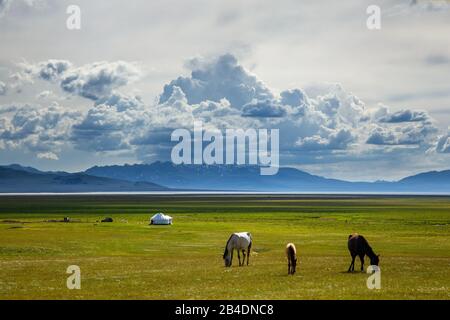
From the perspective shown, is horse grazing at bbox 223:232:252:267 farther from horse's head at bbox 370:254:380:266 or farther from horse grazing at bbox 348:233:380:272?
horse's head at bbox 370:254:380:266

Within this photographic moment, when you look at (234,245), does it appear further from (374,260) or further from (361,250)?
(374,260)

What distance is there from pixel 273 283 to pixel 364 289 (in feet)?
16.7

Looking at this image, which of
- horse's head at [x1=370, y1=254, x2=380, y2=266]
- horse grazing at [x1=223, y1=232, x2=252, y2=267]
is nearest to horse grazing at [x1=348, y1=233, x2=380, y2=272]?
horse's head at [x1=370, y1=254, x2=380, y2=266]

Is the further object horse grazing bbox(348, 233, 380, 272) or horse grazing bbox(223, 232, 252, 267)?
horse grazing bbox(223, 232, 252, 267)

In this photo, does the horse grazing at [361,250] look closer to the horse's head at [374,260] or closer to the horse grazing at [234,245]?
the horse's head at [374,260]

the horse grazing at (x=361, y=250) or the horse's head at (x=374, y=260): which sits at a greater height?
the horse grazing at (x=361, y=250)

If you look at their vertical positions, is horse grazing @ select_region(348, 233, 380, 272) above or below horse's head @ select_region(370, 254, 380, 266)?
above

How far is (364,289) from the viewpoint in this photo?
2820 centimetres

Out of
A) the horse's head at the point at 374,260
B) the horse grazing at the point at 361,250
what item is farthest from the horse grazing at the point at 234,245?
the horse's head at the point at 374,260

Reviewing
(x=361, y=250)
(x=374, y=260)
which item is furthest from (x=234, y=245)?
(x=374, y=260)

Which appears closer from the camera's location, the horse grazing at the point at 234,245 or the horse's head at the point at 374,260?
the horse's head at the point at 374,260

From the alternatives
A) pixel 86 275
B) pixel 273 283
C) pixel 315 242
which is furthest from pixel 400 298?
pixel 315 242

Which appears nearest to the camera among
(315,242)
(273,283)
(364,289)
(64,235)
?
(364,289)
